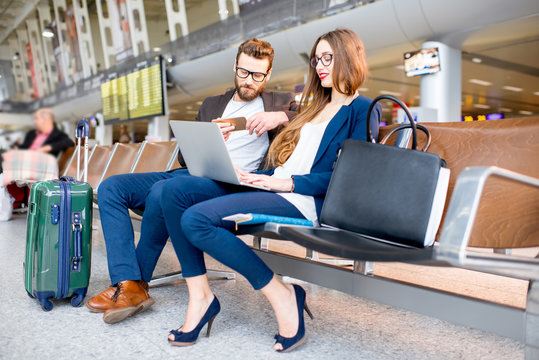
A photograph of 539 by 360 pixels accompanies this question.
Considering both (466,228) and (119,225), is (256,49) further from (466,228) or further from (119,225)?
(466,228)

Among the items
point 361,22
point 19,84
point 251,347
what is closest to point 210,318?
point 251,347

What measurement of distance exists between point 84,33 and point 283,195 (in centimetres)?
1411

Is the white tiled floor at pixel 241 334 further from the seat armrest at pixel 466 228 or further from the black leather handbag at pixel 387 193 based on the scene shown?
the seat armrest at pixel 466 228

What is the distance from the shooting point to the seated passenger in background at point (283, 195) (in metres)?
1.39

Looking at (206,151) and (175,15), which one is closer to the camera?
(206,151)

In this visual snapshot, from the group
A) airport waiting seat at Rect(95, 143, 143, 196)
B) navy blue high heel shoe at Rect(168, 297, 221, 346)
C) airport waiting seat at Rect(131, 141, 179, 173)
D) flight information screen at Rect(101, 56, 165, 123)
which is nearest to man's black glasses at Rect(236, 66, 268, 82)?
navy blue high heel shoe at Rect(168, 297, 221, 346)

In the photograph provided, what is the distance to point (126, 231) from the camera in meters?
1.82

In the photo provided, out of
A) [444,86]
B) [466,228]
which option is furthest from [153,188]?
[444,86]

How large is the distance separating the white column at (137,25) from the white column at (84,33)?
6.84ft

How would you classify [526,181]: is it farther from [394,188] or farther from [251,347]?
[251,347]

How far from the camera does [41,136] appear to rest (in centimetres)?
101

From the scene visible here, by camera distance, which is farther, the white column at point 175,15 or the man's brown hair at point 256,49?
the white column at point 175,15

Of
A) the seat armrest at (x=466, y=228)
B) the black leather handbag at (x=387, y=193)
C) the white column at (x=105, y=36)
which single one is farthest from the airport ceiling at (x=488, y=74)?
the seat armrest at (x=466, y=228)

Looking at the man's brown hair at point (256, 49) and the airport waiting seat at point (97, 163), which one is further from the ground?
the man's brown hair at point (256, 49)
